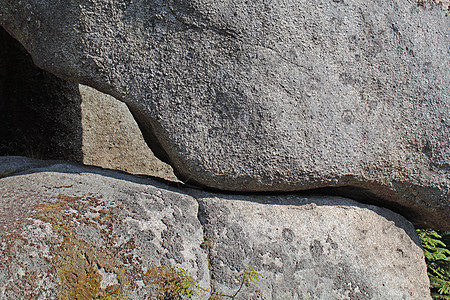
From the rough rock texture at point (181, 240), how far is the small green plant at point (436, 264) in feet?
3.17

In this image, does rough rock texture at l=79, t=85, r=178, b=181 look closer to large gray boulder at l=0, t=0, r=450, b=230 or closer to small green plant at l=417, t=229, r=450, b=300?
large gray boulder at l=0, t=0, r=450, b=230

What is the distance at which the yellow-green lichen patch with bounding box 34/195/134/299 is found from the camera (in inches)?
57.1

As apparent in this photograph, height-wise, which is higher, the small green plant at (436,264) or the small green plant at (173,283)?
the small green plant at (436,264)

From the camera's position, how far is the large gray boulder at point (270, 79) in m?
1.71

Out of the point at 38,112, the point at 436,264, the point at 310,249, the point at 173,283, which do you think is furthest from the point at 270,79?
the point at 436,264

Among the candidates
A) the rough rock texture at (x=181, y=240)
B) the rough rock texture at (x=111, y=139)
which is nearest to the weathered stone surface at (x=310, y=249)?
the rough rock texture at (x=181, y=240)

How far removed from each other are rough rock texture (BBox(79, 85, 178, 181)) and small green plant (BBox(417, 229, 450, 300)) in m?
1.52

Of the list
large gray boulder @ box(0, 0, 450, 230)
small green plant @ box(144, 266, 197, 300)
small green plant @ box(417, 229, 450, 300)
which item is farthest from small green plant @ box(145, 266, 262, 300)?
small green plant @ box(417, 229, 450, 300)

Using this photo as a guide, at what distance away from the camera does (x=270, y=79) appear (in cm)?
178

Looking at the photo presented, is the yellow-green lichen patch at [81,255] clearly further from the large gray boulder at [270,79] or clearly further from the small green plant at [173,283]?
the large gray boulder at [270,79]

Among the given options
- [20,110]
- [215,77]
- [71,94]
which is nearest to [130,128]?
[71,94]

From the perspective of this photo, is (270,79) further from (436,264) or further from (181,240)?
(436,264)

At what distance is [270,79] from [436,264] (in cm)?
197

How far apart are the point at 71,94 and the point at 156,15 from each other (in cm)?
121
